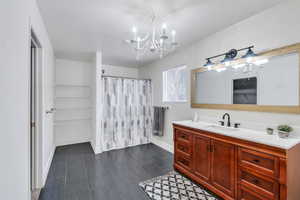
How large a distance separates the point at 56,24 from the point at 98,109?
190cm

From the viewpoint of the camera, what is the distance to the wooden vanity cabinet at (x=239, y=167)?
1350mm

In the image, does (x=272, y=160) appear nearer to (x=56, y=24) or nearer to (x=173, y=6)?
(x=173, y=6)

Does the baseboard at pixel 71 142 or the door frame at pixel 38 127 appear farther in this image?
the baseboard at pixel 71 142

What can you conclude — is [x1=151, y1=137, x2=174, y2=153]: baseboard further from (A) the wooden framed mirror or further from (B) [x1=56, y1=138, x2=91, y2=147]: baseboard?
(B) [x1=56, y1=138, x2=91, y2=147]: baseboard

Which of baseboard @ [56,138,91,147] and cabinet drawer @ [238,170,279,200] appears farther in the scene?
baseboard @ [56,138,91,147]

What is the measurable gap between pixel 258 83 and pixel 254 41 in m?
0.59

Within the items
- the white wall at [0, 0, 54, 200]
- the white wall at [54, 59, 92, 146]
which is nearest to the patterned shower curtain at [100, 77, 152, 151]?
the white wall at [54, 59, 92, 146]

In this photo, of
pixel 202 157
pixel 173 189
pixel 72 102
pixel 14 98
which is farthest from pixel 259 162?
pixel 72 102

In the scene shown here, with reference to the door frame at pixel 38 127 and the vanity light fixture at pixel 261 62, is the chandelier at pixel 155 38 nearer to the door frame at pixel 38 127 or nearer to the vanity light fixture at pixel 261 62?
the vanity light fixture at pixel 261 62

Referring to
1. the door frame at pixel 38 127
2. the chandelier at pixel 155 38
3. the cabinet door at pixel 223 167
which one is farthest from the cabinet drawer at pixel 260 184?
the door frame at pixel 38 127

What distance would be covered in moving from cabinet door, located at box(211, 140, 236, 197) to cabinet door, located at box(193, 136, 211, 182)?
80mm

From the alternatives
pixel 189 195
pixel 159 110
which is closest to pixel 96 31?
pixel 159 110

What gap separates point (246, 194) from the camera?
160cm

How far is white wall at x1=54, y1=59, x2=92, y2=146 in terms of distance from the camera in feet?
13.2
